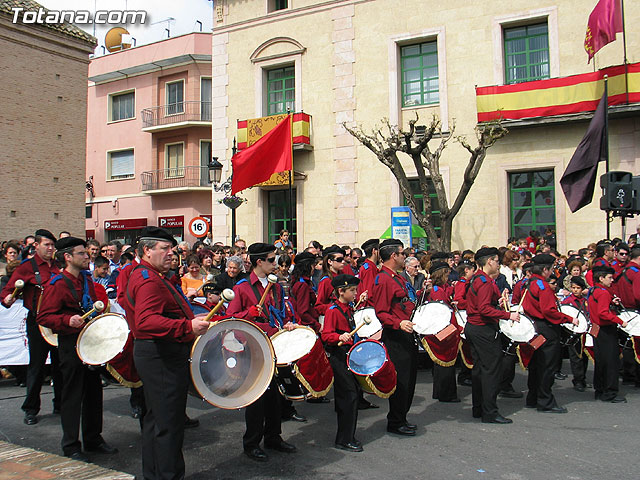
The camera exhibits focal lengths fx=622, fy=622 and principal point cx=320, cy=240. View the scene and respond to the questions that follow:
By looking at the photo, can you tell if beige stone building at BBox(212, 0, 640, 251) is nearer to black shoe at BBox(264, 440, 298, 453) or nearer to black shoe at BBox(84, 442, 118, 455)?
black shoe at BBox(264, 440, 298, 453)

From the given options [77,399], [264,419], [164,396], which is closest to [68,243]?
[77,399]

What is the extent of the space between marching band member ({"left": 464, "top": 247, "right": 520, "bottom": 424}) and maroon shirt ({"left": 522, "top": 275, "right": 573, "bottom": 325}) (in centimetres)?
71

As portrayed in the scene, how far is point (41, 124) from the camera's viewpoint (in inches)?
964

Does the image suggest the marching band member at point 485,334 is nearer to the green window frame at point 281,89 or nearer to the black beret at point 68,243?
the black beret at point 68,243

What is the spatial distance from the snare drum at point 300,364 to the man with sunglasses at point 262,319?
12 cm

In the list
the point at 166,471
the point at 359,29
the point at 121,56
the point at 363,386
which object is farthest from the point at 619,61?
the point at 121,56

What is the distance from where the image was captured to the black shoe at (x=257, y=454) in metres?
5.79

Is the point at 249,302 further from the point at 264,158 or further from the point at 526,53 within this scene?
the point at 526,53

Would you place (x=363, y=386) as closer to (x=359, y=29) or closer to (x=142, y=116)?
(x=359, y=29)

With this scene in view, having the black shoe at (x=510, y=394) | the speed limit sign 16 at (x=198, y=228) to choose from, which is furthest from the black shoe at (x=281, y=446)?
the speed limit sign 16 at (x=198, y=228)

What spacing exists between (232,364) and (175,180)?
2807cm

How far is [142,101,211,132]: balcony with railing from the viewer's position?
103 ft

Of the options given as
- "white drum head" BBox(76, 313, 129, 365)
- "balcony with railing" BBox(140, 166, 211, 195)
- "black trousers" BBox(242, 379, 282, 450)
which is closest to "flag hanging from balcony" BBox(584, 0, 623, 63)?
"black trousers" BBox(242, 379, 282, 450)

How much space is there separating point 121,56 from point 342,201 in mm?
19636
